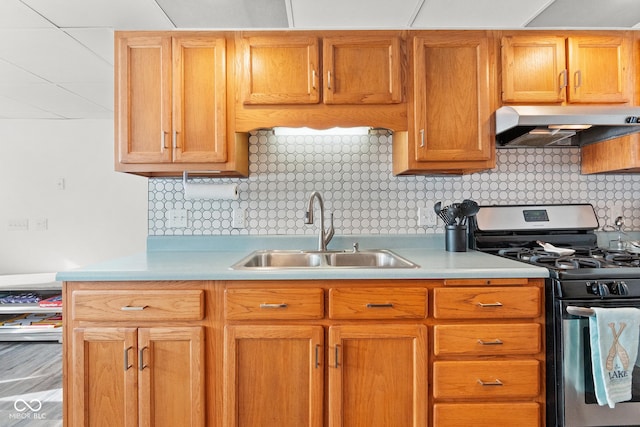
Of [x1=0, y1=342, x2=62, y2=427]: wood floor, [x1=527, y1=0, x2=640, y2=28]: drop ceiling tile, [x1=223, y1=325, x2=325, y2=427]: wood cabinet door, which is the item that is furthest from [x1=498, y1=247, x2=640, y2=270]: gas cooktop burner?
[x1=0, y1=342, x2=62, y2=427]: wood floor

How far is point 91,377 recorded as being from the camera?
1494mm

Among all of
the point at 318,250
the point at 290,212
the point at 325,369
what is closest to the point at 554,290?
the point at 325,369

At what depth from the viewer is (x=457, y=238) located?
203cm

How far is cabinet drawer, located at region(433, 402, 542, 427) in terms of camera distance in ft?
4.86

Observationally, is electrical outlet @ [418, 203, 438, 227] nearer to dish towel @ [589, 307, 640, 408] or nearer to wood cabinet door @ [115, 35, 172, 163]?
dish towel @ [589, 307, 640, 408]

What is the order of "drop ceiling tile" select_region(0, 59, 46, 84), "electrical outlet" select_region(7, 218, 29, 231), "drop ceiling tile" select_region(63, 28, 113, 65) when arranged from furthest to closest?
"electrical outlet" select_region(7, 218, 29, 231)
"drop ceiling tile" select_region(0, 59, 46, 84)
"drop ceiling tile" select_region(63, 28, 113, 65)

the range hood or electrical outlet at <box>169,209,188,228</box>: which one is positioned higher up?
the range hood

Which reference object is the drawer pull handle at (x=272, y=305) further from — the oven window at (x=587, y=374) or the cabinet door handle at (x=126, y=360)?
the oven window at (x=587, y=374)

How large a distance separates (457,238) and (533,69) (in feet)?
3.13

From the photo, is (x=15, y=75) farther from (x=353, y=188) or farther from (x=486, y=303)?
(x=486, y=303)

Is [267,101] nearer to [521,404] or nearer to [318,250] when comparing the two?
[318,250]

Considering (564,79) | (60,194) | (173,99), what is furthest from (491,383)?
(60,194)

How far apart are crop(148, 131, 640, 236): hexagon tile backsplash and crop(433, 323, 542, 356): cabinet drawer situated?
805 mm

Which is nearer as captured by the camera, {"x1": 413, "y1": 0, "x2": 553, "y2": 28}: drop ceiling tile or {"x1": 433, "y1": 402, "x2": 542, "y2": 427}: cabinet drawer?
{"x1": 433, "y1": 402, "x2": 542, "y2": 427}: cabinet drawer
